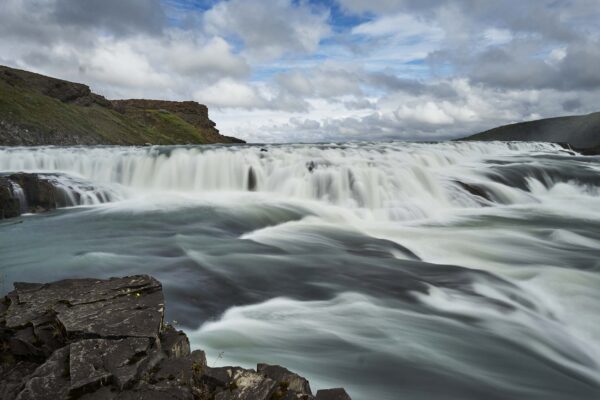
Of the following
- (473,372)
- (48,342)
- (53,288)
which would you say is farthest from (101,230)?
(473,372)

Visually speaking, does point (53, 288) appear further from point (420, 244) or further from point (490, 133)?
point (490, 133)

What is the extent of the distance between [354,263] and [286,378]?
19.4 ft

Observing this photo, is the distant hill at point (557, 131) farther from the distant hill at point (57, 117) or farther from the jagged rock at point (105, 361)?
the jagged rock at point (105, 361)

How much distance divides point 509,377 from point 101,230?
404 inches

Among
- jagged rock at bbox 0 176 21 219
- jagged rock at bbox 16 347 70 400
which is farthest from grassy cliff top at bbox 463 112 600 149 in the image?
jagged rock at bbox 16 347 70 400

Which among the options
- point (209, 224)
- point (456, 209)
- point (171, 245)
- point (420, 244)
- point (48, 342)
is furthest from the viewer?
point (456, 209)

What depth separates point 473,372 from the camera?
16.9ft

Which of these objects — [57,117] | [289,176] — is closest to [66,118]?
[57,117]

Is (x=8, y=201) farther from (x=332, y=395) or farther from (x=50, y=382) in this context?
(x=332, y=395)

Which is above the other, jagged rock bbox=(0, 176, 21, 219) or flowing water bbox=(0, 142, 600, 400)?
jagged rock bbox=(0, 176, 21, 219)

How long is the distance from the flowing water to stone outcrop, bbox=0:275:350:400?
1.27m

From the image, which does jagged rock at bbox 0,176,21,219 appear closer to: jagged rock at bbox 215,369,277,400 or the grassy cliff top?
jagged rock at bbox 215,369,277,400

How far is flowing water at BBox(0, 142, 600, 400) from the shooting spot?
17.4 feet

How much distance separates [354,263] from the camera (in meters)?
9.04
